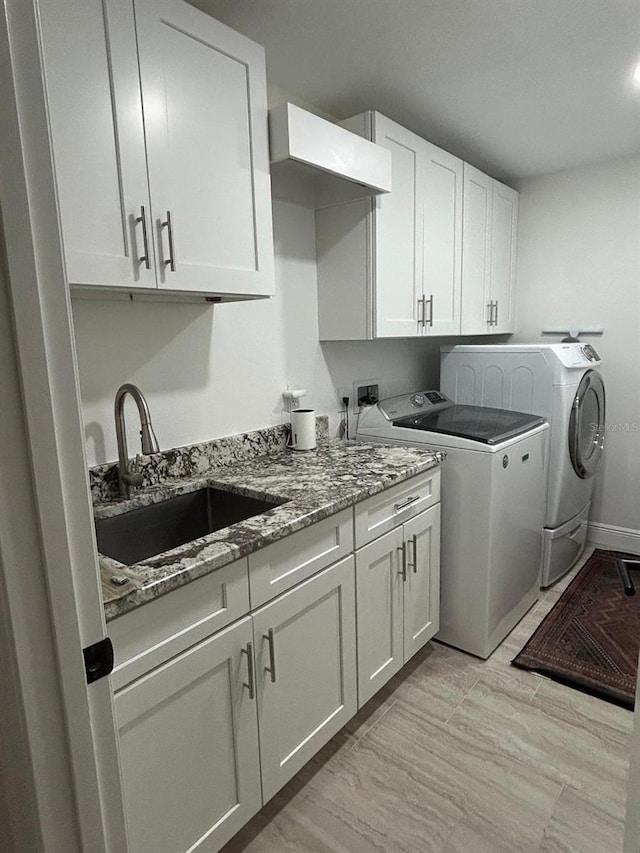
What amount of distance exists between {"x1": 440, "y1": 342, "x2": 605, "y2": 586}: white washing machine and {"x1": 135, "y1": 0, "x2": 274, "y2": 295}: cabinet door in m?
1.58

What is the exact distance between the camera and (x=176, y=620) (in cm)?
113

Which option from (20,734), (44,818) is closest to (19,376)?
(20,734)

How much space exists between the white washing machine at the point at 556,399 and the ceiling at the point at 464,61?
1.07 metres

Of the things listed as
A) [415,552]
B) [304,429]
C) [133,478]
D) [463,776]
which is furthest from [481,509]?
[133,478]

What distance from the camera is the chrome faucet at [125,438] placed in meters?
1.44

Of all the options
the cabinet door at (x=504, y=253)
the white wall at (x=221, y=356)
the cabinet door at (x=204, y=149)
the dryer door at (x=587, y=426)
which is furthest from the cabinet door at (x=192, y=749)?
the cabinet door at (x=504, y=253)

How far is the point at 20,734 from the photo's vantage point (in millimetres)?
669

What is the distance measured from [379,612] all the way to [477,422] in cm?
106

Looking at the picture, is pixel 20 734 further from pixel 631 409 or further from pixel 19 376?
pixel 631 409

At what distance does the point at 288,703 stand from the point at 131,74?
170 centimetres

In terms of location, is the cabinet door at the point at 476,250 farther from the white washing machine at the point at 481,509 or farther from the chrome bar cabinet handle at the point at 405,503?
the chrome bar cabinet handle at the point at 405,503

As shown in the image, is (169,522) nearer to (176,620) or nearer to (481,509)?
(176,620)

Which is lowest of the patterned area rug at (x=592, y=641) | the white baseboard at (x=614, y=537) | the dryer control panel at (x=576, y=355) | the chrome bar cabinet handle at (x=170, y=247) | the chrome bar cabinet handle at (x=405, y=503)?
the patterned area rug at (x=592, y=641)

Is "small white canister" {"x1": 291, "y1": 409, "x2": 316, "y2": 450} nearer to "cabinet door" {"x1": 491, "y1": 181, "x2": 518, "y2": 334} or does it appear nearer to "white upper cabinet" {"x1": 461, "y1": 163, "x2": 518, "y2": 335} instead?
"white upper cabinet" {"x1": 461, "y1": 163, "x2": 518, "y2": 335}
